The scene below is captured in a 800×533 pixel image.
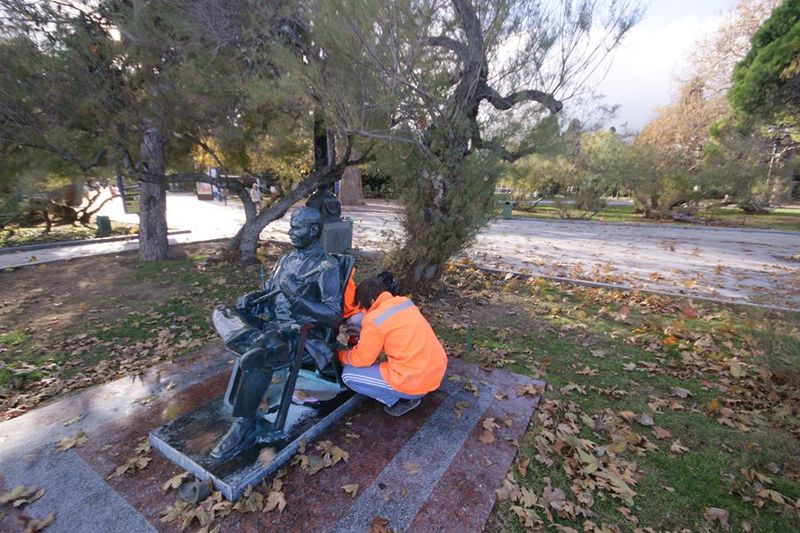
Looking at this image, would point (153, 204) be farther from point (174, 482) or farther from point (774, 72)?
point (774, 72)

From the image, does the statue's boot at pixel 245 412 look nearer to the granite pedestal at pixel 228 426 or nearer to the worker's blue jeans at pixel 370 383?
the granite pedestal at pixel 228 426

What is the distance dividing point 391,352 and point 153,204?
7945 mm

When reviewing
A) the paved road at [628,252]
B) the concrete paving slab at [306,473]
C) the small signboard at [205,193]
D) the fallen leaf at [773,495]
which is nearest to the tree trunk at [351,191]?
the paved road at [628,252]

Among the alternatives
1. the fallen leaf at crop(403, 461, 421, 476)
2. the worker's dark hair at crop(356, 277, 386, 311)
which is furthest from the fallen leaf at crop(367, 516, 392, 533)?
the worker's dark hair at crop(356, 277, 386, 311)

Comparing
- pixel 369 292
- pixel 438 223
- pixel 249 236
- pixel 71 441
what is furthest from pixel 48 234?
pixel 369 292

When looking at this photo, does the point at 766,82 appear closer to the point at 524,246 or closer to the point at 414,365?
the point at 524,246

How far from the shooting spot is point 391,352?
2824 millimetres

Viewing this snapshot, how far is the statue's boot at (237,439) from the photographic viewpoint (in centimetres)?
243

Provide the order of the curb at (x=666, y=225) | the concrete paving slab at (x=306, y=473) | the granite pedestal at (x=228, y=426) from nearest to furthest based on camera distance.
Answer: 1. the concrete paving slab at (x=306, y=473)
2. the granite pedestal at (x=228, y=426)
3. the curb at (x=666, y=225)

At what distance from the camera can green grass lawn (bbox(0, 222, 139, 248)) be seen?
414 inches

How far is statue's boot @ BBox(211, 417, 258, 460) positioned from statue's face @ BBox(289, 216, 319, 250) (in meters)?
1.27

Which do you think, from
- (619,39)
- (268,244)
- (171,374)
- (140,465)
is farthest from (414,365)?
(268,244)

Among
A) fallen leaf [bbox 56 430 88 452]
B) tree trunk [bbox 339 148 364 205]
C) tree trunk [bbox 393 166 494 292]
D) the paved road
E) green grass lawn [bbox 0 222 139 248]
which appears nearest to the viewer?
fallen leaf [bbox 56 430 88 452]

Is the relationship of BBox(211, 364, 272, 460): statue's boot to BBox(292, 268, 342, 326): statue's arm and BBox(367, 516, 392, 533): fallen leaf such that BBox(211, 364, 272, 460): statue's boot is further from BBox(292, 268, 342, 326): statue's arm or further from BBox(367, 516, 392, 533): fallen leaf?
BBox(367, 516, 392, 533): fallen leaf
